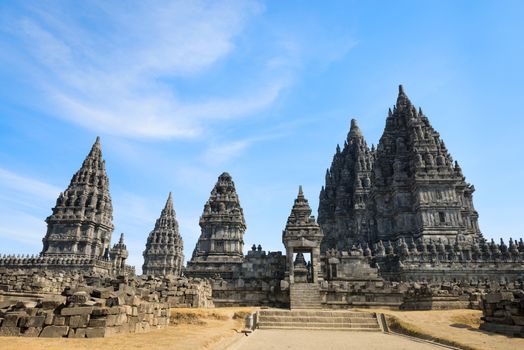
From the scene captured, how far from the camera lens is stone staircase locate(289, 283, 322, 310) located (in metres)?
19.3

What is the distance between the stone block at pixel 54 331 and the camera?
334 inches

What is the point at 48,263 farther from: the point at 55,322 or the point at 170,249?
the point at 55,322

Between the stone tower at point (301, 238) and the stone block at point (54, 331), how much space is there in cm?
1494

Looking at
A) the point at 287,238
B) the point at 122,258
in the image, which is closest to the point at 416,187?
the point at 287,238

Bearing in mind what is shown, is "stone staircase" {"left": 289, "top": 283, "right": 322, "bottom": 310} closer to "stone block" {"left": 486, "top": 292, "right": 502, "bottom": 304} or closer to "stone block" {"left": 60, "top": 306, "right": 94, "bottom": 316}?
Answer: "stone block" {"left": 486, "top": 292, "right": 502, "bottom": 304}

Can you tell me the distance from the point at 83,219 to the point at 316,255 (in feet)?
139

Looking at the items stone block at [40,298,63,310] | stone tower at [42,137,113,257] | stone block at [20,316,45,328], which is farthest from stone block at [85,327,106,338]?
stone tower at [42,137,113,257]

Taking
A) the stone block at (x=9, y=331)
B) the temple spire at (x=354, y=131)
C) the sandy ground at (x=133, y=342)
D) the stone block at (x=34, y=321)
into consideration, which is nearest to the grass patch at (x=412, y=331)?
the sandy ground at (x=133, y=342)

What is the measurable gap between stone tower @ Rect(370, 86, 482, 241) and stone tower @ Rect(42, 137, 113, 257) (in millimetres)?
42110

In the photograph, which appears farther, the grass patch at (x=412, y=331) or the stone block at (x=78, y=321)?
the grass patch at (x=412, y=331)

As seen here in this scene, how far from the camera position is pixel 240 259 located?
144 ft

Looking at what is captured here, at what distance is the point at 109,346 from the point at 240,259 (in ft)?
122

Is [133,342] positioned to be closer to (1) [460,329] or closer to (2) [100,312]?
(2) [100,312]

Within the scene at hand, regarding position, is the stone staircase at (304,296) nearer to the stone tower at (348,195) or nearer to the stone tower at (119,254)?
the stone tower at (348,195)
